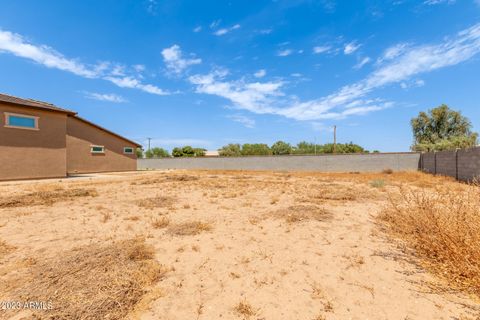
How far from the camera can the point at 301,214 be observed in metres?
6.24

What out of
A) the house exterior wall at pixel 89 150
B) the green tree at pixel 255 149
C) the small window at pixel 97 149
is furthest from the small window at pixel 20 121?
the green tree at pixel 255 149

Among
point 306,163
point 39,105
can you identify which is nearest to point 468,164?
point 306,163

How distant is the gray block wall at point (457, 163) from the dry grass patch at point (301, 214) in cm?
946

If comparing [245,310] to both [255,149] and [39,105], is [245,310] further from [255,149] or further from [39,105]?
[255,149]

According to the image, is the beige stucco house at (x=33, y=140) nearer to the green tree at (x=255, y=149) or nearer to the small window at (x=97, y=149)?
the small window at (x=97, y=149)

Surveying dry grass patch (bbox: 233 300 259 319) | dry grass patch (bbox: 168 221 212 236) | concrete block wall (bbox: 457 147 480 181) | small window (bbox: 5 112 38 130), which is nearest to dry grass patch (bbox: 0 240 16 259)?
dry grass patch (bbox: 168 221 212 236)

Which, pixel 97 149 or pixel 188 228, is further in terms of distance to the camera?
pixel 97 149

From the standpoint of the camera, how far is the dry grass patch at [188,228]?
15.8ft

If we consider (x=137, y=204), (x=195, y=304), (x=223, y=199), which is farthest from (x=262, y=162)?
(x=195, y=304)

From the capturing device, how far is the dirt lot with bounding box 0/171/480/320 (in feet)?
7.81

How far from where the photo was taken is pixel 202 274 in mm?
3145

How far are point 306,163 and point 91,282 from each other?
25.1 metres

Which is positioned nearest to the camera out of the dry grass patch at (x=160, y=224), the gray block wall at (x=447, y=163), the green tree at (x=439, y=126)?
Result: the dry grass patch at (x=160, y=224)

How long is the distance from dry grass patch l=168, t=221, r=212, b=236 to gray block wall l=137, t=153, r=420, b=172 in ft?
72.5
